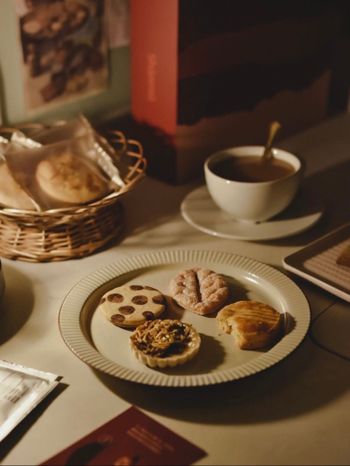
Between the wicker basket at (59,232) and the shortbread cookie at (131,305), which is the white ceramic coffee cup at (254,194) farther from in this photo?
the shortbread cookie at (131,305)

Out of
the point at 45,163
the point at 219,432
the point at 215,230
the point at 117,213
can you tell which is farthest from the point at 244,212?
the point at 219,432

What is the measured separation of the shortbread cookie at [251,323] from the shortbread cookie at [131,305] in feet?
0.25

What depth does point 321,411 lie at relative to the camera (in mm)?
658

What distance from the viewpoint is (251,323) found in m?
0.72

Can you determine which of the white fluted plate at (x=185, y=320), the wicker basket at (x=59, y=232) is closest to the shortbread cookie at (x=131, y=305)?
the white fluted plate at (x=185, y=320)

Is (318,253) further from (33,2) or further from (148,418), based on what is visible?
(33,2)

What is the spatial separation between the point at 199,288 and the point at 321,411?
0.22 metres

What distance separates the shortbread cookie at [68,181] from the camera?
0.90 metres

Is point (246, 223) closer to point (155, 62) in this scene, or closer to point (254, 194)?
point (254, 194)

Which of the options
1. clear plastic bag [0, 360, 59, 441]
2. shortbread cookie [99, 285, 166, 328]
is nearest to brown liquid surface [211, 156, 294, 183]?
shortbread cookie [99, 285, 166, 328]

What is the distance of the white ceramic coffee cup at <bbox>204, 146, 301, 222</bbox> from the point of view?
933mm

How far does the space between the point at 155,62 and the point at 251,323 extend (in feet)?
1.70

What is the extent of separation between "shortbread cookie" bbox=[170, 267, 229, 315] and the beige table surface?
4.3 inches

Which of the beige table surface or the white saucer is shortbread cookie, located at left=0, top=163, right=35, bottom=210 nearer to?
the beige table surface
